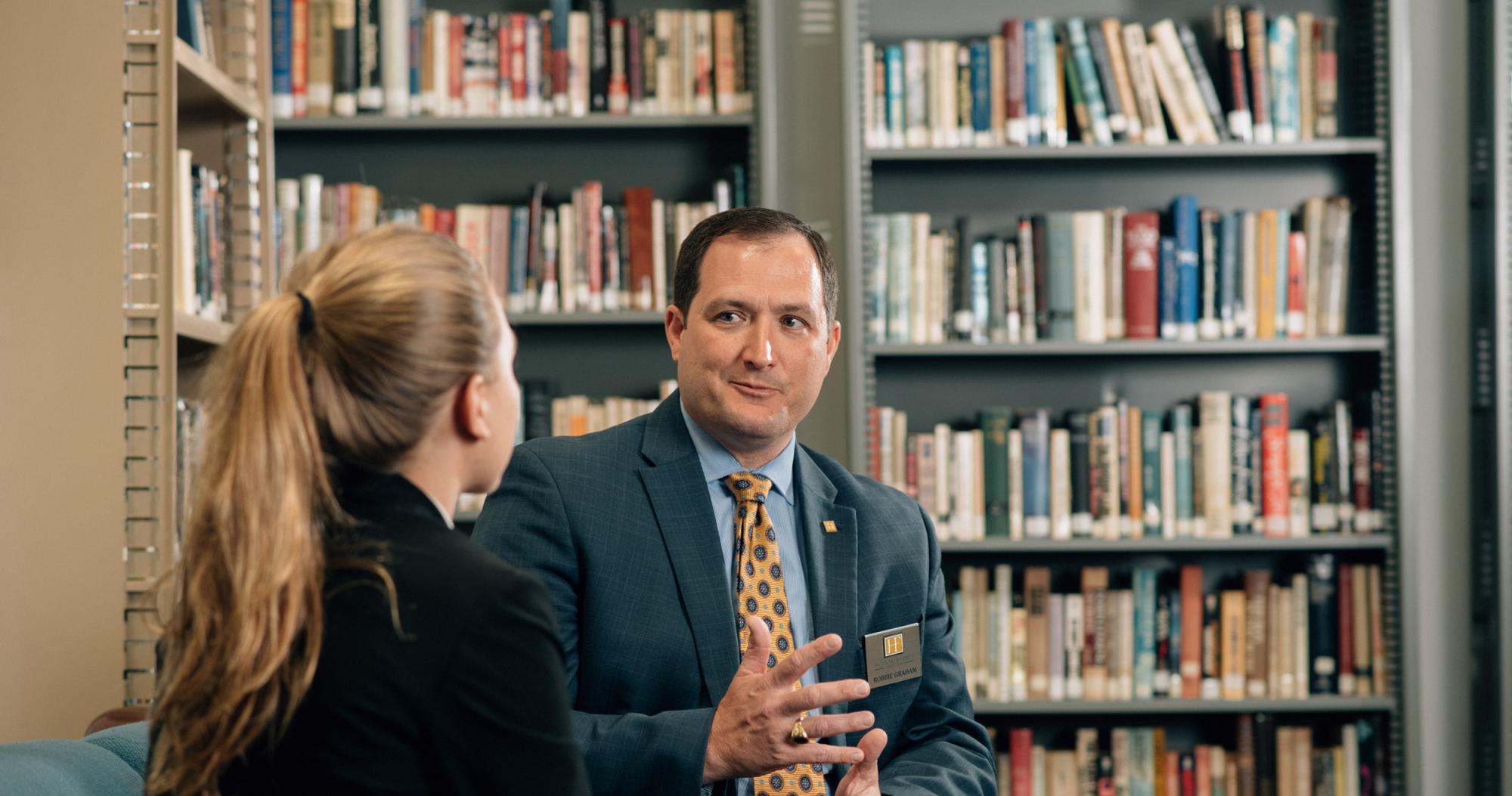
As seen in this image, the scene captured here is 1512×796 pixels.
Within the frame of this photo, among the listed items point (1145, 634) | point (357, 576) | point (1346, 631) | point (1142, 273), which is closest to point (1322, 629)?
point (1346, 631)

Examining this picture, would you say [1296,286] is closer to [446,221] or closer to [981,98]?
[981,98]

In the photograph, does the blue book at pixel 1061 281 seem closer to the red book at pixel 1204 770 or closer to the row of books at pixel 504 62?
the row of books at pixel 504 62

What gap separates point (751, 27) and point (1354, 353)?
5.67 ft

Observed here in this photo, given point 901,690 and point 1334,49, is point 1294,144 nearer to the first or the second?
point 1334,49

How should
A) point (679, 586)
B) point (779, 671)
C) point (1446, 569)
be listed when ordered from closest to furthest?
point (779, 671) < point (679, 586) < point (1446, 569)

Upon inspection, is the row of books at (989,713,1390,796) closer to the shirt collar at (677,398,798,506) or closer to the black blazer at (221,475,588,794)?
the shirt collar at (677,398,798,506)

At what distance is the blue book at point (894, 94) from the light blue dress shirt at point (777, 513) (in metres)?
1.50

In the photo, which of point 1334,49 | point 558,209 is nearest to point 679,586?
point 558,209

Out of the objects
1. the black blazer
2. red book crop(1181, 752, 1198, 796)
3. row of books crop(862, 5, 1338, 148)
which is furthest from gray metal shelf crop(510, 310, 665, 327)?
the black blazer

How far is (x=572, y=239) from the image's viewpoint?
3.09m

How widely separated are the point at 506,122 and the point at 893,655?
1903 millimetres

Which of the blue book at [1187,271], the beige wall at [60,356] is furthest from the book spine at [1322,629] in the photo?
the beige wall at [60,356]

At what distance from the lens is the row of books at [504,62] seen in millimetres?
3062

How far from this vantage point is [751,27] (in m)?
3.07
